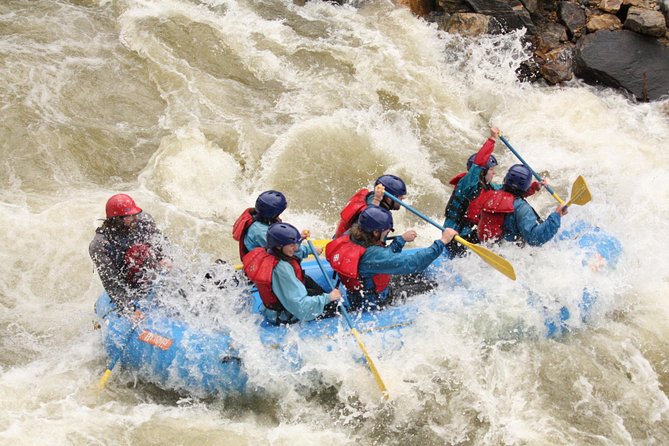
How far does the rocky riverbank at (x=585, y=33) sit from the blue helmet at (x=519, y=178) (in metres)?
5.44

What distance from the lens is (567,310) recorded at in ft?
18.7

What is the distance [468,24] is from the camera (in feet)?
36.1

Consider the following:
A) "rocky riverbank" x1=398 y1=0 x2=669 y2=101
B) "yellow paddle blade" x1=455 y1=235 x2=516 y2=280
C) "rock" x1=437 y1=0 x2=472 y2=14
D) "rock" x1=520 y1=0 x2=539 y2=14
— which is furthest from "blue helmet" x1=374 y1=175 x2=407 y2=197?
"rock" x1=520 y1=0 x2=539 y2=14

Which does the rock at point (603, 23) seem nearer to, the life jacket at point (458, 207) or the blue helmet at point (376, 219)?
the life jacket at point (458, 207)

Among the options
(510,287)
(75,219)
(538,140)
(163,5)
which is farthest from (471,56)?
(75,219)

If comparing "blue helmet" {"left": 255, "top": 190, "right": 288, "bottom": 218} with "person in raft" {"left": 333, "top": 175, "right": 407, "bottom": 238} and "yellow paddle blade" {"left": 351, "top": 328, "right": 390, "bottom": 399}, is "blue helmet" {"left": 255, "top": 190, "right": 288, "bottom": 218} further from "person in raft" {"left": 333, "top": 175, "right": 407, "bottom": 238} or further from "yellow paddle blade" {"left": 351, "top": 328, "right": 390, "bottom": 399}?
"yellow paddle blade" {"left": 351, "top": 328, "right": 390, "bottom": 399}

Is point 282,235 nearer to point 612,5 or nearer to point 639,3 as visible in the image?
point 612,5

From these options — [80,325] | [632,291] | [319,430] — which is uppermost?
[632,291]

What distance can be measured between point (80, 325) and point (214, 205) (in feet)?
7.29

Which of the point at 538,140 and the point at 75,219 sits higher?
the point at 538,140

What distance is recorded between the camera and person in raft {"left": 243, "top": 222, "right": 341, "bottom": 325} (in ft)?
15.6

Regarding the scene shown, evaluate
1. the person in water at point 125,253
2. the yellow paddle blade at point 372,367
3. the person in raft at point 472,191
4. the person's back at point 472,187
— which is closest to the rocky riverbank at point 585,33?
the person in raft at point 472,191

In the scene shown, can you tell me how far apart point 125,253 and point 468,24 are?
7.83 m

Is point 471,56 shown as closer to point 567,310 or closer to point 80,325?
point 567,310
